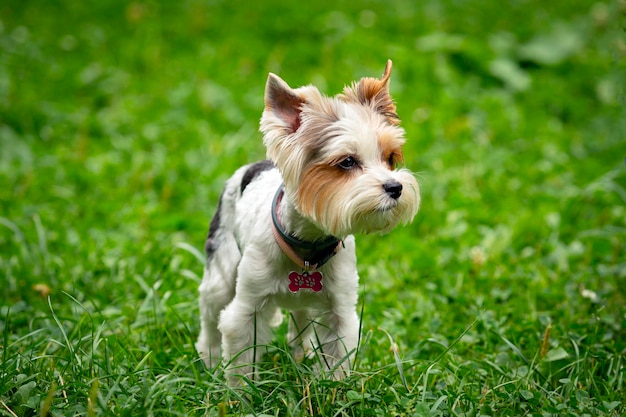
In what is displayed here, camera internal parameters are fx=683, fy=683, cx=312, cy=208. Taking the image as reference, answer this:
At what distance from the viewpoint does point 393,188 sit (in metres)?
3.19

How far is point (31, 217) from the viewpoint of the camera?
5746mm

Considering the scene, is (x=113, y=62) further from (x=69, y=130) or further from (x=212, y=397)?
(x=212, y=397)

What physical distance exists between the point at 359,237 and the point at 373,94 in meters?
2.46

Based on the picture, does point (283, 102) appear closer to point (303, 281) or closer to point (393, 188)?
point (393, 188)

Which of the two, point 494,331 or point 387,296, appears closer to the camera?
point 494,331

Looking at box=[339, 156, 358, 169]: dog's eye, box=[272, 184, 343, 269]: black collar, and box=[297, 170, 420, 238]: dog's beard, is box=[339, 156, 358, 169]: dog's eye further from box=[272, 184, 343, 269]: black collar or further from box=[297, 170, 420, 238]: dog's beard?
box=[272, 184, 343, 269]: black collar

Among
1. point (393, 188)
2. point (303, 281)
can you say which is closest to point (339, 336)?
point (303, 281)

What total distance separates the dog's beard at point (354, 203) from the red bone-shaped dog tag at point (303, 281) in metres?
0.32

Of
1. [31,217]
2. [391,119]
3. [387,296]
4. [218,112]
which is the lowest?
[387,296]

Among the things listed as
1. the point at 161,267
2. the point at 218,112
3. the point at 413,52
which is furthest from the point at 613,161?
the point at 161,267

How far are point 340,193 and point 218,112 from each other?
192 inches

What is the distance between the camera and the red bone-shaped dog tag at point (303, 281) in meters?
3.52

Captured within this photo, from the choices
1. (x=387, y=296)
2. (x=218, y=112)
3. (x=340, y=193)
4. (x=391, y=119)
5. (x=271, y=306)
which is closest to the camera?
(x=340, y=193)

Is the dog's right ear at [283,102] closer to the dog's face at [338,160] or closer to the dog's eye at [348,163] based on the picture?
the dog's face at [338,160]
